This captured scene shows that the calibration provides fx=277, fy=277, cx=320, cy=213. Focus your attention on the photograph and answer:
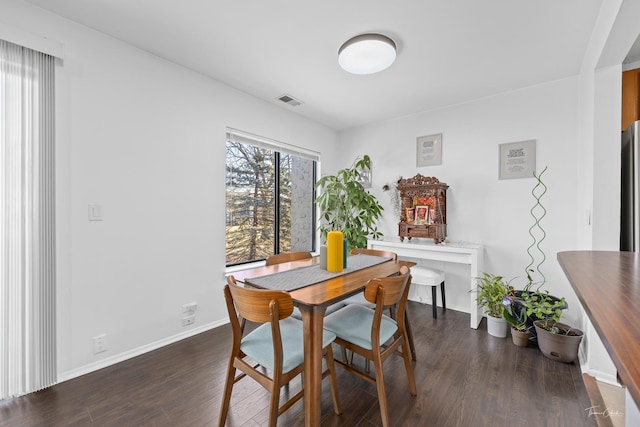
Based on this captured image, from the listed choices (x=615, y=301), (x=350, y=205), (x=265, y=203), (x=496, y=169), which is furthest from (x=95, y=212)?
(x=496, y=169)

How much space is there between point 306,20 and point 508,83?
2.18 metres

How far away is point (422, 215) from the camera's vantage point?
3.33 metres

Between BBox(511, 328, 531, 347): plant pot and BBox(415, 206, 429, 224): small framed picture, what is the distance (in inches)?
53.7

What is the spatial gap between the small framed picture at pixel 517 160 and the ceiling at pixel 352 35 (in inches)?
23.9

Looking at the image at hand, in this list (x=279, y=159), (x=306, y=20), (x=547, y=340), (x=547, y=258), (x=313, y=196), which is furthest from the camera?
(x=313, y=196)

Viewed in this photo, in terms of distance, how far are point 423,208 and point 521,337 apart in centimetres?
155

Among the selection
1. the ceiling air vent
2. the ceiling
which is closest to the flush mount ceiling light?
the ceiling

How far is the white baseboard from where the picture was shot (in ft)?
6.34

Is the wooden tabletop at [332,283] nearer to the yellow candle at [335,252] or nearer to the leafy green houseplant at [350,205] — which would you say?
the yellow candle at [335,252]

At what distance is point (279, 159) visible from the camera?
3.67 m

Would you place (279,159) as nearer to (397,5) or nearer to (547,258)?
(397,5)

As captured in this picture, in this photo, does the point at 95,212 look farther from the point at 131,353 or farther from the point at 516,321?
the point at 516,321

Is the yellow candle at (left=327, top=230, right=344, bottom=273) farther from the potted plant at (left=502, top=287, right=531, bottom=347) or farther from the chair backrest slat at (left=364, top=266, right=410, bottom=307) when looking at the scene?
the potted plant at (left=502, top=287, right=531, bottom=347)

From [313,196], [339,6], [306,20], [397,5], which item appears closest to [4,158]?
[306,20]
